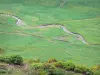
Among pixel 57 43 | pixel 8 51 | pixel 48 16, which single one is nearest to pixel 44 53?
pixel 8 51

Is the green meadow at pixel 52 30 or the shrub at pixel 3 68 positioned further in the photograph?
the green meadow at pixel 52 30

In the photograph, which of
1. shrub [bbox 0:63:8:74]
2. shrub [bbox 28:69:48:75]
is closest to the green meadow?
shrub [bbox 0:63:8:74]

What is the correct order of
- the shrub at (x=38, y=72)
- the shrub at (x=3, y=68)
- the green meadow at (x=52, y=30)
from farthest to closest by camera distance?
the green meadow at (x=52, y=30) → the shrub at (x=3, y=68) → the shrub at (x=38, y=72)

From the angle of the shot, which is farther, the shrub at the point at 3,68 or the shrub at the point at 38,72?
the shrub at the point at 3,68

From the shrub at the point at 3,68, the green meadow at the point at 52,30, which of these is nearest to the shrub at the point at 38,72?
the shrub at the point at 3,68

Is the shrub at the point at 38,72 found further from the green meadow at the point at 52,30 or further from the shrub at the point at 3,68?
the green meadow at the point at 52,30

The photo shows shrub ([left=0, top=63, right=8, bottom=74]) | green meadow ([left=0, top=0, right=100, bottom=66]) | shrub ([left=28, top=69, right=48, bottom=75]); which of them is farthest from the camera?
green meadow ([left=0, top=0, right=100, bottom=66])

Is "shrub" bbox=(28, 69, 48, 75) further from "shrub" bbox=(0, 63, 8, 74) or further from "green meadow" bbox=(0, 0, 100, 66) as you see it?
"green meadow" bbox=(0, 0, 100, 66)

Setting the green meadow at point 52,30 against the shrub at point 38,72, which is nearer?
the shrub at point 38,72

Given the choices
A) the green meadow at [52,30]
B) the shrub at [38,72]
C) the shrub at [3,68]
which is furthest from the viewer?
the green meadow at [52,30]
